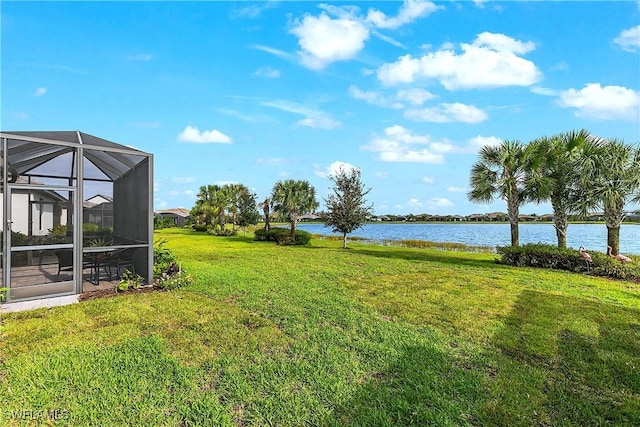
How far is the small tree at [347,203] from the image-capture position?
20.1 meters

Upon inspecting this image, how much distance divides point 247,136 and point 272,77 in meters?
4.73

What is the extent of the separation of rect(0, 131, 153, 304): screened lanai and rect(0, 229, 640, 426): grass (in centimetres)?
128

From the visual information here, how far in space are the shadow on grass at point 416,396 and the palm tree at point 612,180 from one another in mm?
12596

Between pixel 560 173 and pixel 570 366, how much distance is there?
1261 centimetres

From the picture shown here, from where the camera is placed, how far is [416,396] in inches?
124

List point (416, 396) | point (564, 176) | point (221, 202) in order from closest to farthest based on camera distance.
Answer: point (416, 396)
point (564, 176)
point (221, 202)

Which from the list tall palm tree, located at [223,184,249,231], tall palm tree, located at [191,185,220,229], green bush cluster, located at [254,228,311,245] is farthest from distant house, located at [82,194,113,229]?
tall palm tree, located at [191,185,220,229]

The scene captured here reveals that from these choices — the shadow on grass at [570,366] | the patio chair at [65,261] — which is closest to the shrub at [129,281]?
the patio chair at [65,261]

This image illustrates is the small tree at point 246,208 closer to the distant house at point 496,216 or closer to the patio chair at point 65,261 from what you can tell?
the patio chair at point 65,261

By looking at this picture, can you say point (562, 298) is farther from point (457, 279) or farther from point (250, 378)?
point (250, 378)

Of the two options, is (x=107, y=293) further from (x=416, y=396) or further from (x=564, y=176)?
(x=564, y=176)

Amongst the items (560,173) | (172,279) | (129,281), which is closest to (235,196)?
(172,279)

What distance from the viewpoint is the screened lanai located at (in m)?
6.50

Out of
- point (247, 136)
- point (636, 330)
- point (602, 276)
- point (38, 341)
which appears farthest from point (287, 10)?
point (602, 276)
